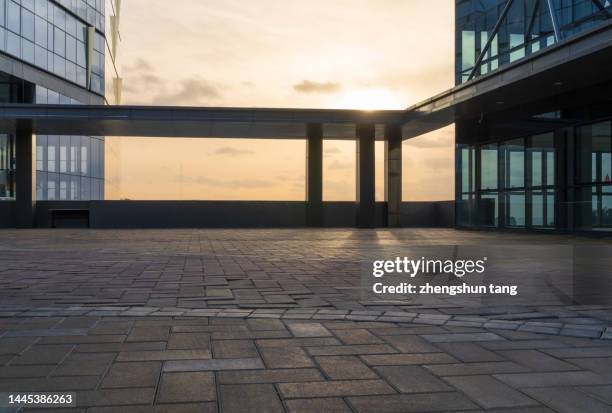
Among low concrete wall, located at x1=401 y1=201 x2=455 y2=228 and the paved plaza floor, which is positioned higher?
low concrete wall, located at x1=401 y1=201 x2=455 y2=228

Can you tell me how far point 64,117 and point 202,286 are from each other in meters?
21.8

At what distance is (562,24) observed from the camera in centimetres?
2409

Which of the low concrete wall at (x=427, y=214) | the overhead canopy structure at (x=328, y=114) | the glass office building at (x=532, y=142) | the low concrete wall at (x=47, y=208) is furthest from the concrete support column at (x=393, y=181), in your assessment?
the low concrete wall at (x=47, y=208)

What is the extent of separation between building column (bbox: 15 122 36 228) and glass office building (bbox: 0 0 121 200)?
6.33m

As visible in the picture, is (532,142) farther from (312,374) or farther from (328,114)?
(312,374)

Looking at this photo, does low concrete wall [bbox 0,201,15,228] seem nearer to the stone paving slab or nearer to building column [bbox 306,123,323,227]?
building column [bbox 306,123,323,227]

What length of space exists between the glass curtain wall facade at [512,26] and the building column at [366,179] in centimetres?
530

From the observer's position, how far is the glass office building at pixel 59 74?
37281 mm

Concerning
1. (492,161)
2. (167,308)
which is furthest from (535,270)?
(492,161)

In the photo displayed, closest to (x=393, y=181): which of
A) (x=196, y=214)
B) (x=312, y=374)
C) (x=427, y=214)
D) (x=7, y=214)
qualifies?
(x=427, y=214)

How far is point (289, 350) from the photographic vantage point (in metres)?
4.84

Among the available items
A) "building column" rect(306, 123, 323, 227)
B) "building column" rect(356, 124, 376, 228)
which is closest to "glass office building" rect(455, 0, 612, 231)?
"building column" rect(356, 124, 376, 228)

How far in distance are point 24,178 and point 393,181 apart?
18534mm

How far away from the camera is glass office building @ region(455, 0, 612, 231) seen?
73.9 feet
